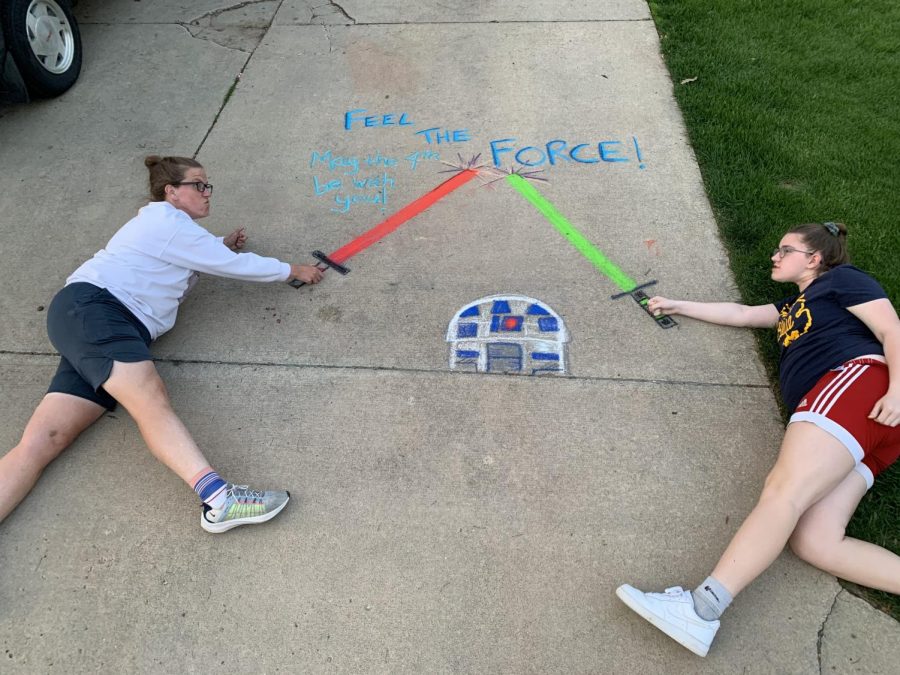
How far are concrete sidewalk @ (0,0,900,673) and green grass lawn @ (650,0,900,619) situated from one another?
187 mm

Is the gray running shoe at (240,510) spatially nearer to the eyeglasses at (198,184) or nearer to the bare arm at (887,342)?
the eyeglasses at (198,184)

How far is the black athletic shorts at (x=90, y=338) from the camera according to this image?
8.39ft


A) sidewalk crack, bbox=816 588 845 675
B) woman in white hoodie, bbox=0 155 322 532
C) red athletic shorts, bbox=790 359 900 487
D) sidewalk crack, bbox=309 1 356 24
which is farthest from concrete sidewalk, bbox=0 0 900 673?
sidewalk crack, bbox=309 1 356 24

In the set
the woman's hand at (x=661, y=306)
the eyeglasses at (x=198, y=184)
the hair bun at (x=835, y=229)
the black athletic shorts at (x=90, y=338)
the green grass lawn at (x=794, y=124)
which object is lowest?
the green grass lawn at (x=794, y=124)

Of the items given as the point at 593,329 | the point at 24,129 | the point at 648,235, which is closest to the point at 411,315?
the point at 593,329

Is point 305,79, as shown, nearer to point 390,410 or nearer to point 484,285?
point 484,285

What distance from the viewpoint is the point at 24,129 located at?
4.47 metres

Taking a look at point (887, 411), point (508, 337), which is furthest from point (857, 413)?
point (508, 337)

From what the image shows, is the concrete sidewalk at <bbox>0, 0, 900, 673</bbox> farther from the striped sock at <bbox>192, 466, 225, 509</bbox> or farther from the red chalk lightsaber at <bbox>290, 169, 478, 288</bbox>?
the striped sock at <bbox>192, 466, 225, 509</bbox>

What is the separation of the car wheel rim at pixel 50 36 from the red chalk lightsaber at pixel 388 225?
2.74 metres

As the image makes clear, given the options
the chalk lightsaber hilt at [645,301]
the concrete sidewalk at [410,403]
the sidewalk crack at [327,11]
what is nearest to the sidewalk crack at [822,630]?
the concrete sidewalk at [410,403]

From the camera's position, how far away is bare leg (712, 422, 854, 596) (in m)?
2.09

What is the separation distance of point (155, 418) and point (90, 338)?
427 mm

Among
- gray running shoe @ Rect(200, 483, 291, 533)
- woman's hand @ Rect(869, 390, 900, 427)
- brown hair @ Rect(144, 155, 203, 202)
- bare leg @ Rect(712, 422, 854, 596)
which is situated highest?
brown hair @ Rect(144, 155, 203, 202)
